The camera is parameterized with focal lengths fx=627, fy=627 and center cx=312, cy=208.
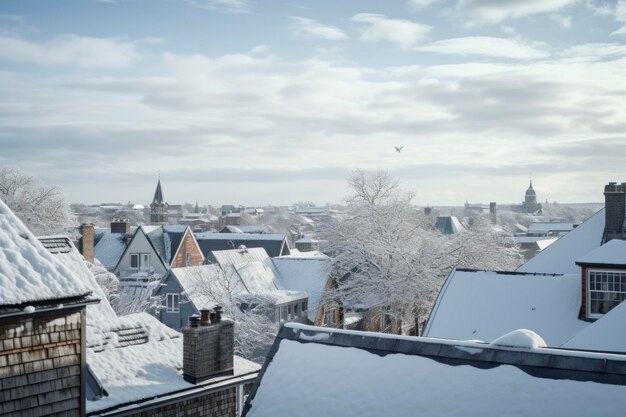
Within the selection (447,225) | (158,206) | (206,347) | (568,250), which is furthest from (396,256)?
(158,206)

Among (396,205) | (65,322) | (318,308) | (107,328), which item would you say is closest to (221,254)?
(318,308)

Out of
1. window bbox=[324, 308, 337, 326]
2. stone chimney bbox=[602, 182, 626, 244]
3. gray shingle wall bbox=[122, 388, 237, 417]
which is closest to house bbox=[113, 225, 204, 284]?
window bbox=[324, 308, 337, 326]

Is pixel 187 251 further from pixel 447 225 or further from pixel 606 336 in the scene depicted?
pixel 447 225

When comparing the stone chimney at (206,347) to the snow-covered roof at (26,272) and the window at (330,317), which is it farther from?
the window at (330,317)

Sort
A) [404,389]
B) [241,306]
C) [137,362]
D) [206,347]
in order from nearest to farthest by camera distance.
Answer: [404,389] → [137,362] → [206,347] → [241,306]

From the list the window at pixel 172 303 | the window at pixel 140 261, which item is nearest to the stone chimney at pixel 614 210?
the window at pixel 172 303

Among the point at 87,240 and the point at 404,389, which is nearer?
the point at 404,389
